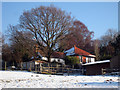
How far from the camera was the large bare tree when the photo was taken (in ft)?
113

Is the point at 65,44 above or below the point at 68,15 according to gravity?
below

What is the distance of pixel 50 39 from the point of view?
35.6 metres

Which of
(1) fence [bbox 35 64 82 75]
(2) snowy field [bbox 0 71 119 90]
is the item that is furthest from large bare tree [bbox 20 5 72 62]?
(2) snowy field [bbox 0 71 119 90]

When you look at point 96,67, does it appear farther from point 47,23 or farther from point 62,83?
point 62,83

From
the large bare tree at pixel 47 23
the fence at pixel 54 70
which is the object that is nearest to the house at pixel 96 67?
the fence at pixel 54 70

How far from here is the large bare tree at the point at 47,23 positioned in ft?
113

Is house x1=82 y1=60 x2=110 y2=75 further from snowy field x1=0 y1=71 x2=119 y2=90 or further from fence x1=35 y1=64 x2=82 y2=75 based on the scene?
snowy field x1=0 y1=71 x2=119 y2=90

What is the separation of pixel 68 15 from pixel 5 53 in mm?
15848

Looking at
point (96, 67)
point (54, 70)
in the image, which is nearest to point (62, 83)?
point (96, 67)

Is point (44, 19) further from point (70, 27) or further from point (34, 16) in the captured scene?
point (70, 27)

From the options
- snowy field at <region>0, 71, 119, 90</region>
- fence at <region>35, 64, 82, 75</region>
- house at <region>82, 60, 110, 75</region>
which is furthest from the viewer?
fence at <region>35, 64, 82, 75</region>

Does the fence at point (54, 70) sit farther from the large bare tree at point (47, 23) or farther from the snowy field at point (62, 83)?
the snowy field at point (62, 83)

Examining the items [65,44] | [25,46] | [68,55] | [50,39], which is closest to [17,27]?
[25,46]

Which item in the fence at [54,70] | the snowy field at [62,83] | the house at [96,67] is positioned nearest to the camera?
the snowy field at [62,83]
